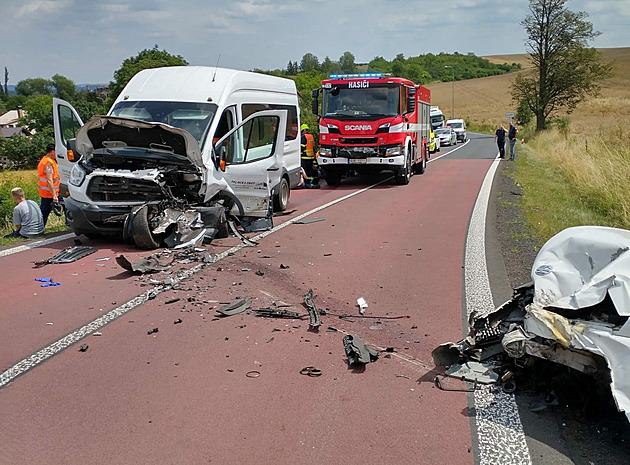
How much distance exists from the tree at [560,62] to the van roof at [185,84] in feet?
159

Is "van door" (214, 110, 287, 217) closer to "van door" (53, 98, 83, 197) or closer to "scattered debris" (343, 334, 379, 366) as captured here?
"van door" (53, 98, 83, 197)

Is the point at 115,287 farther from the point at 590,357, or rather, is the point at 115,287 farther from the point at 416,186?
the point at 416,186

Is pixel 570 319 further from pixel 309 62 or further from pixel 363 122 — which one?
pixel 309 62

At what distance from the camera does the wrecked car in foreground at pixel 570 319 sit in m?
3.47

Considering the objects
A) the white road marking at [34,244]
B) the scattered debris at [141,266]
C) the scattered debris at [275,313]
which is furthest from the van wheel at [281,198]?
the scattered debris at [275,313]

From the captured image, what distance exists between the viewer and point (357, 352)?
15.5 ft

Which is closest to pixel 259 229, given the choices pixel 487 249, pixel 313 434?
pixel 487 249

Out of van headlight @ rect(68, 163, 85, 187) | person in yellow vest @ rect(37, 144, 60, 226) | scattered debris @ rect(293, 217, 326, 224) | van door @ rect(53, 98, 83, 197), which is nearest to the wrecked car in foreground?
van headlight @ rect(68, 163, 85, 187)

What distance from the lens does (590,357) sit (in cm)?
355

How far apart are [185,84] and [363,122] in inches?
317

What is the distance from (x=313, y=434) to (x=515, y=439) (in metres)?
1.18

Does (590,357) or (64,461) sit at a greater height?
(590,357)

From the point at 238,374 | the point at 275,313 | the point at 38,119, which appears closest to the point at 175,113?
the point at 275,313

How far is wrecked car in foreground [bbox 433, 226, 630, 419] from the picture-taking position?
347 centimetres
